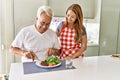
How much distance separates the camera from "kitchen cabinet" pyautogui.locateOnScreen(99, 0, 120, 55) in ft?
10.2

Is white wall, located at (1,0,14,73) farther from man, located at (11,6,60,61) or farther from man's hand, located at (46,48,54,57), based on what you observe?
man's hand, located at (46,48,54,57)

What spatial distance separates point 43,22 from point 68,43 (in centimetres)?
46

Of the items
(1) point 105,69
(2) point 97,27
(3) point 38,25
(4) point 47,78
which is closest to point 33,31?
(3) point 38,25

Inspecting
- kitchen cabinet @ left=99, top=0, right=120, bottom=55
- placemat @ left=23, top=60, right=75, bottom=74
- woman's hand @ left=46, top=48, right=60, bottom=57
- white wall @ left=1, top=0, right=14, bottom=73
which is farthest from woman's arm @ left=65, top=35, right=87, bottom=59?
kitchen cabinet @ left=99, top=0, right=120, bottom=55

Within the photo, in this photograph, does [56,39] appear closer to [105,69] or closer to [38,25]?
[38,25]

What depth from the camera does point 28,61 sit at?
1825 mm

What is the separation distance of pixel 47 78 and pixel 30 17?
1.31 m

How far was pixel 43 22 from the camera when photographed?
186 cm

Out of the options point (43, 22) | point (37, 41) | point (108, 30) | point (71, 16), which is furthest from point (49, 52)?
point (108, 30)

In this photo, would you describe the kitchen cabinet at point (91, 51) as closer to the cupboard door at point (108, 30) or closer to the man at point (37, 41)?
the cupboard door at point (108, 30)

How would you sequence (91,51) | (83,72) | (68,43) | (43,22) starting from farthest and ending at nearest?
(91,51)
(68,43)
(43,22)
(83,72)

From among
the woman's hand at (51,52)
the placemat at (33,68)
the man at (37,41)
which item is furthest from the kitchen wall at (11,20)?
the placemat at (33,68)

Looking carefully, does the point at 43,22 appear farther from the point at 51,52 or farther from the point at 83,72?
the point at 83,72

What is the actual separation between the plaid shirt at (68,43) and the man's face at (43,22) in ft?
1.01
